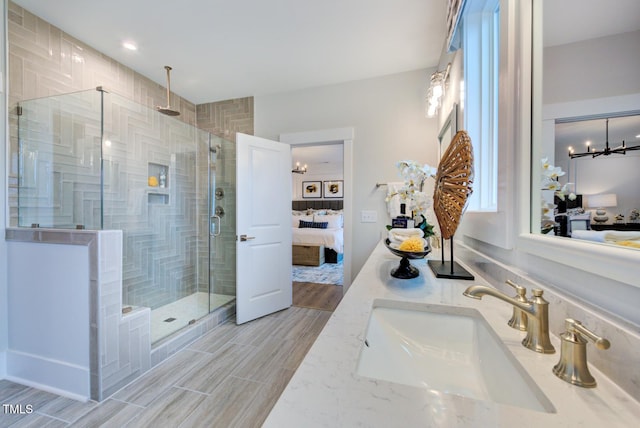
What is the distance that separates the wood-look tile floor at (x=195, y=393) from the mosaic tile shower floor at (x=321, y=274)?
1744 mm

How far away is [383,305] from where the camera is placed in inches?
30.4

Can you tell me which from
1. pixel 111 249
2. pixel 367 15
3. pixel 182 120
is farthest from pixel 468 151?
pixel 182 120

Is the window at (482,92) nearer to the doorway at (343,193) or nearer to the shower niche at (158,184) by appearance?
the doorway at (343,193)

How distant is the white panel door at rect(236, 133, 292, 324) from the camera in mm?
2459

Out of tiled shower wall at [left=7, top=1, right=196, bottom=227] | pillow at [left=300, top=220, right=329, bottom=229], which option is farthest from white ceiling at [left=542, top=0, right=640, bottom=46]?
pillow at [left=300, top=220, right=329, bottom=229]

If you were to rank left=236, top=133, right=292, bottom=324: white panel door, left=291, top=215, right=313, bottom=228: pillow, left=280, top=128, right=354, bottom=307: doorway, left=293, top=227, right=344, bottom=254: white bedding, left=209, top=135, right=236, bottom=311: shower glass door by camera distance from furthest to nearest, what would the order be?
left=291, top=215, right=313, bottom=228: pillow, left=293, top=227, right=344, bottom=254: white bedding, left=209, top=135, right=236, bottom=311: shower glass door, left=280, top=128, right=354, bottom=307: doorway, left=236, top=133, right=292, bottom=324: white panel door

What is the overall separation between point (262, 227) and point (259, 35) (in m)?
1.74

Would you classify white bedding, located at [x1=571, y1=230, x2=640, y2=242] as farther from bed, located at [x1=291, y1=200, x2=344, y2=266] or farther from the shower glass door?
bed, located at [x1=291, y1=200, x2=344, y2=266]

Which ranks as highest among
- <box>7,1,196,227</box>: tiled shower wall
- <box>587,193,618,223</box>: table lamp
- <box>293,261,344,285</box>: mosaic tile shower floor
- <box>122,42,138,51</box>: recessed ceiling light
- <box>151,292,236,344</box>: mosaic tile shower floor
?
<box>122,42,138,51</box>: recessed ceiling light

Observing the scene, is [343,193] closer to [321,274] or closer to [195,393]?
[321,274]

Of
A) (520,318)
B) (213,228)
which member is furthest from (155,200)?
(520,318)

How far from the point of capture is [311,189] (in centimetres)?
739

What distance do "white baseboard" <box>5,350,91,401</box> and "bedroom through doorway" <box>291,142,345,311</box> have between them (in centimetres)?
189

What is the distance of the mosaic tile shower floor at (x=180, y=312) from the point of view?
2109mm
